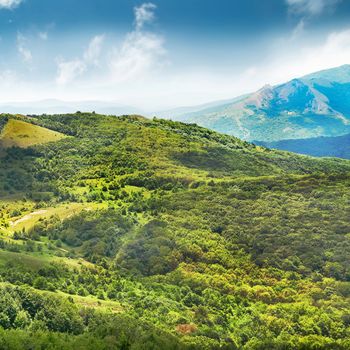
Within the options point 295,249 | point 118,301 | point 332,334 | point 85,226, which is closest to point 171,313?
point 118,301

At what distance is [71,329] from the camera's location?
74.9 m

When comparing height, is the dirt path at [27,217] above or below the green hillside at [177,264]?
above

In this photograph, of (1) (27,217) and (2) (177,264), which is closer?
(2) (177,264)

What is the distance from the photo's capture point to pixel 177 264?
12206cm

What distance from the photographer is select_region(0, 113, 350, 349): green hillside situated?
76812 millimetres

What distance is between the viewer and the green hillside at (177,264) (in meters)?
76.8

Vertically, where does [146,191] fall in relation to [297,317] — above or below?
above

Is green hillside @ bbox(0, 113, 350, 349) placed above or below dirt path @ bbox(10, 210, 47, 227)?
below

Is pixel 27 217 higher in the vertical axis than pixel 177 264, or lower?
higher

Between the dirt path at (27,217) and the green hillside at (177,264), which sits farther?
the dirt path at (27,217)

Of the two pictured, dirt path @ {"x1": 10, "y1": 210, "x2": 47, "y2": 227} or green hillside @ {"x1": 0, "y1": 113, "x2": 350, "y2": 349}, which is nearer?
green hillside @ {"x1": 0, "y1": 113, "x2": 350, "y2": 349}

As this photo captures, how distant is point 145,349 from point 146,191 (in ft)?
412

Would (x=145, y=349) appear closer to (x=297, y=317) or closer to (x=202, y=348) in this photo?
(x=202, y=348)

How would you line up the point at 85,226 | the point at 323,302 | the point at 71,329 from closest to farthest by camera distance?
Answer: the point at 71,329 → the point at 323,302 → the point at 85,226
